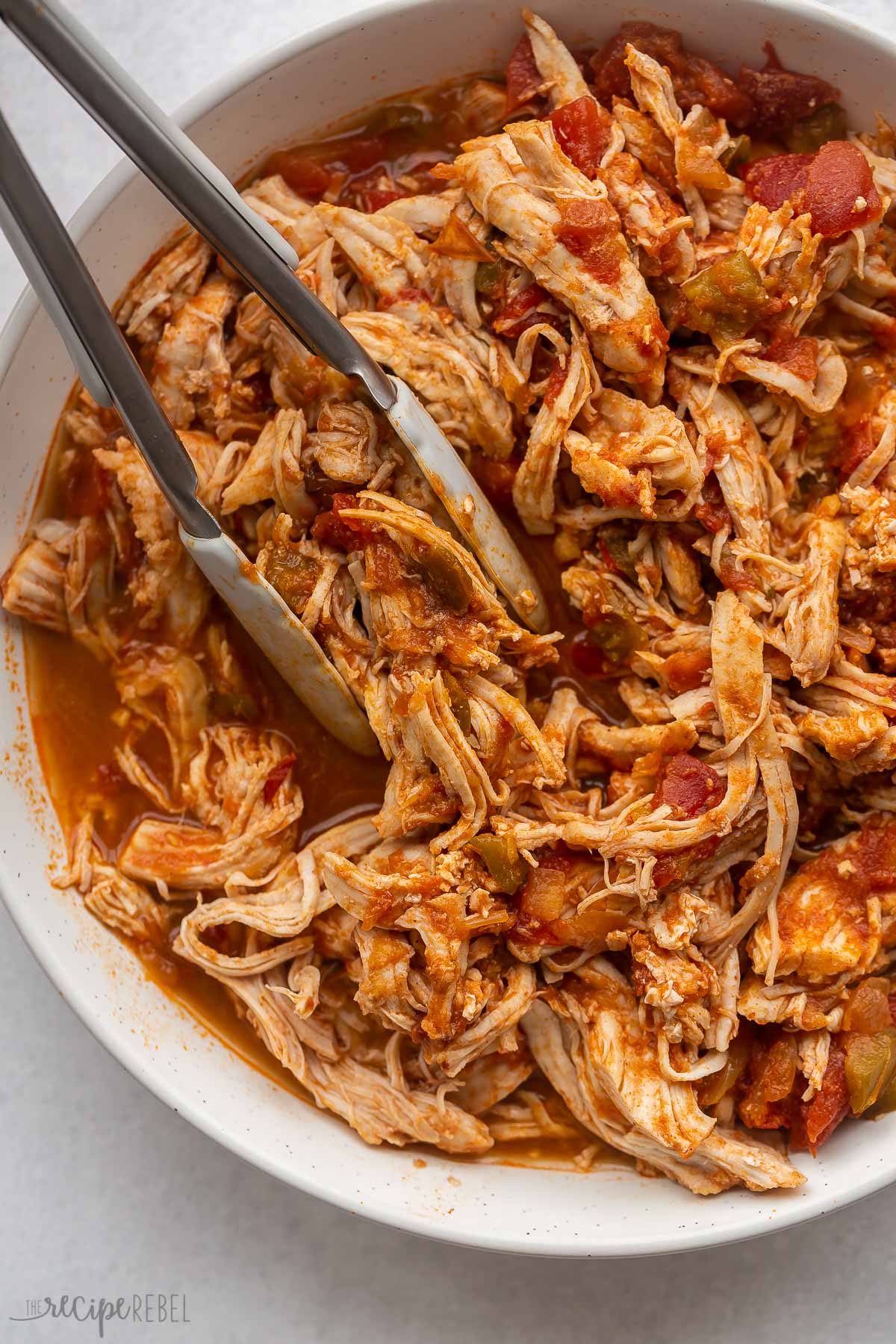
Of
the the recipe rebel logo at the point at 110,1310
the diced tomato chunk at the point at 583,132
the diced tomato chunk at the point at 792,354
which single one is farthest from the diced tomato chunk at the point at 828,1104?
the diced tomato chunk at the point at 583,132

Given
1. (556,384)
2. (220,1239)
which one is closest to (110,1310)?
(220,1239)

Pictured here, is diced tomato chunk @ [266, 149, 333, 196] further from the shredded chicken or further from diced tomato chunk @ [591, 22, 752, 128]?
diced tomato chunk @ [591, 22, 752, 128]

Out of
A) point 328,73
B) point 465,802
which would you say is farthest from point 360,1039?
point 328,73

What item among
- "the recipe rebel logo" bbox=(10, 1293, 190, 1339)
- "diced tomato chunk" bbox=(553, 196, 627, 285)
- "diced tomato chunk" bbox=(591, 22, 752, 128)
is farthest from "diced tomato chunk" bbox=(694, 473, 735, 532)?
"the recipe rebel logo" bbox=(10, 1293, 190, 1339)

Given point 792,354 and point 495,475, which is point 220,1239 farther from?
point 792,354

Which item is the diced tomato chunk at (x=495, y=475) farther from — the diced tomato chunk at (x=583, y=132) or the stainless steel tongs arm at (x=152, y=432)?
the diced tomato chunk at (x=583, y=132)
